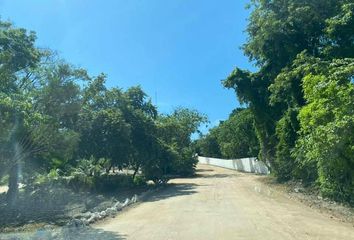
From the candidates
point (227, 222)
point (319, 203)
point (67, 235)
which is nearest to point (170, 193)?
point (319, 203)

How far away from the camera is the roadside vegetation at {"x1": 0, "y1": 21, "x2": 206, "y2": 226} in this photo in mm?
19062

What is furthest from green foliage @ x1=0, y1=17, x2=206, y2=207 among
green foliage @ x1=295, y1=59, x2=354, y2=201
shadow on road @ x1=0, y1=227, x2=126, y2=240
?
green foliage @ x1=295, y1=59, x2=354, y2=201

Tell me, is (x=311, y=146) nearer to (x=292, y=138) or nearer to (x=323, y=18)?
(x=292, y=138)

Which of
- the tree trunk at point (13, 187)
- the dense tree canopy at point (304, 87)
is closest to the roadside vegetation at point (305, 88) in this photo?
the dense tree canopy at point (304, 87)

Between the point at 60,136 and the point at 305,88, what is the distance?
1123 centimetres

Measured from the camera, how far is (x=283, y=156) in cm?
3341

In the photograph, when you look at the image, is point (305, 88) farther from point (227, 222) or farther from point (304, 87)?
point (227, 222)

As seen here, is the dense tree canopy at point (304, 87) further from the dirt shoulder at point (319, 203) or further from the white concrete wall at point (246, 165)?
the white concrete wall at point (246, 165)

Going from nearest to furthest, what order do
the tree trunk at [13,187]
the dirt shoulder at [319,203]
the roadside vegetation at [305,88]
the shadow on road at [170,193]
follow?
the dirt shoulder at [319,203] → the roadside vegetation at [305,88] → the tree trunk at [13,187] → the shadow on road at [170,193]

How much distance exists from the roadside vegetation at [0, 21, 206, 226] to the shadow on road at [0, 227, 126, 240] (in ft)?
11.8

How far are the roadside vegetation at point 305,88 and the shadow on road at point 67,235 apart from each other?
8.87 m

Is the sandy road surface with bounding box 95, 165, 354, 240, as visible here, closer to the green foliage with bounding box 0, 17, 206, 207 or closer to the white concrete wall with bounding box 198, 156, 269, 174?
the green foliage with bounding box 0, 17, 206, 207

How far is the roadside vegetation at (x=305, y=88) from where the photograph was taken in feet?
57.7

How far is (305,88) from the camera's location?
2116 centimetres
